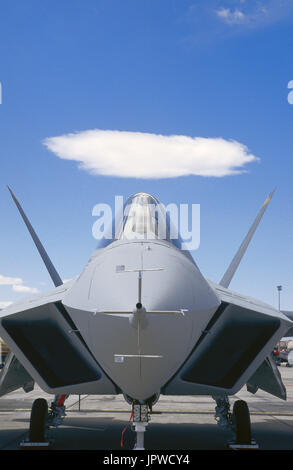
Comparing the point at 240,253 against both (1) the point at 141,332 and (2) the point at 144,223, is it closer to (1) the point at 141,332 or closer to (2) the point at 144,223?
→ (2) the point at 144,223

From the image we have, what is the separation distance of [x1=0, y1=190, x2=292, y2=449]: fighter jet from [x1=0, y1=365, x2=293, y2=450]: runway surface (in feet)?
2.87

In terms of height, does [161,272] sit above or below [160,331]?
above

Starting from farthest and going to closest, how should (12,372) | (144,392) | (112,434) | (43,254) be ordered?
(112,434) → (43,254) → (12,372) → (144,392)

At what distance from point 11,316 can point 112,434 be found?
4.71 metres

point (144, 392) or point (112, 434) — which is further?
point (112, 434)

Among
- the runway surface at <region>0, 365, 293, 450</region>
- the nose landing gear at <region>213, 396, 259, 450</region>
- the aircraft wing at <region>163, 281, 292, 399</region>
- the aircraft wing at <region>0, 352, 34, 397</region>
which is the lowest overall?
the runway surface at <region>0, 365, 293, 450</region>

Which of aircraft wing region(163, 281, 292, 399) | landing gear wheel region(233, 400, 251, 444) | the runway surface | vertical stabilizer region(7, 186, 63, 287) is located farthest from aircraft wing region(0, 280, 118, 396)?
vertical stabilizer region(7, 186, 63, 287)

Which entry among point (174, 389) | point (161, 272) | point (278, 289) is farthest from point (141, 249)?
point (278, 289)

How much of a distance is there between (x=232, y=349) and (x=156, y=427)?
16.8ft

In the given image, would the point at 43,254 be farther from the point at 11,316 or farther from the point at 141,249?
the point at 141,249

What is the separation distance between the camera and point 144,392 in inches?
211

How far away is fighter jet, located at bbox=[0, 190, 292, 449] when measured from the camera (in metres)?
5.07

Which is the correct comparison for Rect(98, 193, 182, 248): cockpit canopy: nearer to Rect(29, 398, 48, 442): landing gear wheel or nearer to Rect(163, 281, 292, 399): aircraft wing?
Rect(163, 281, 292, 399): aircraft wing

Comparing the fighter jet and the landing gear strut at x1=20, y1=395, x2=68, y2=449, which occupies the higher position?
the fighter jet
